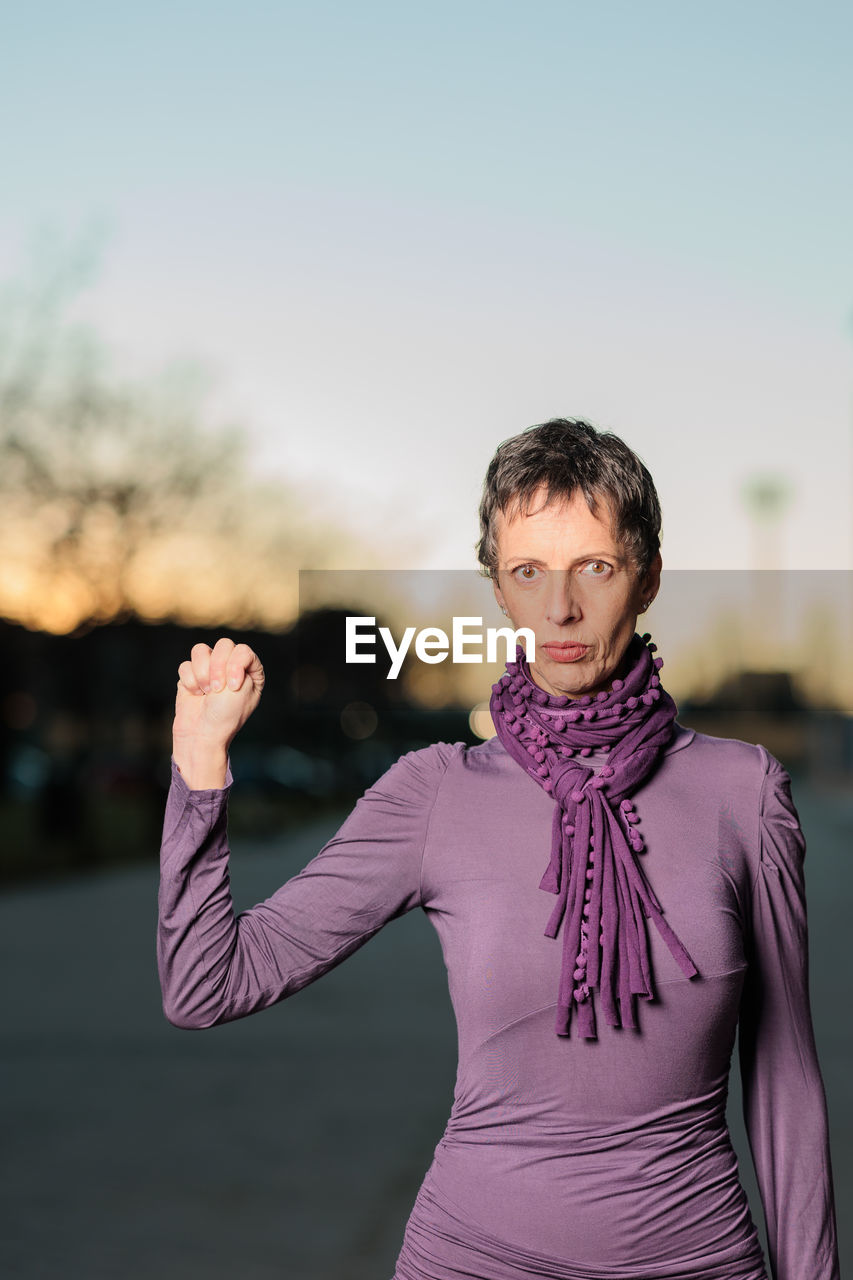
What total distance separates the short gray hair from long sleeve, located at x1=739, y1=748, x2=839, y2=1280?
0.36 meters

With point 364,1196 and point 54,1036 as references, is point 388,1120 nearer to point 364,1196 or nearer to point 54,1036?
point 364,1196

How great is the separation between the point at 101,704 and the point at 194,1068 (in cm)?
2584

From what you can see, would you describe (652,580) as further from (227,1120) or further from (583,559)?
(227,1120)

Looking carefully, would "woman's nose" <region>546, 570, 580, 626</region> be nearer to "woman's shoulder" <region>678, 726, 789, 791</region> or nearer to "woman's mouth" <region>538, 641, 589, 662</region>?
Answer: "woman's mouth" <region>538, 641, 589, 662</region>

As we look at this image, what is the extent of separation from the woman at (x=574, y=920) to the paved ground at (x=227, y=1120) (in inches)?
167

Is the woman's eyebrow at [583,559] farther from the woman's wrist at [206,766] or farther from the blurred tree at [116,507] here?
the blurred tree at [116,507]

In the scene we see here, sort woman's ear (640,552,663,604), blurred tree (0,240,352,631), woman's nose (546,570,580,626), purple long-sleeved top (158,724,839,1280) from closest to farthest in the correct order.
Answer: purple long-sleeved top (158,724,839,1280) < woman's nose (546,570,580,626) < woman's ear (640,552,663,604) < blurred tree (0,240,352,631)

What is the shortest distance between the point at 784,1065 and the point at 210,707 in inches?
36.7

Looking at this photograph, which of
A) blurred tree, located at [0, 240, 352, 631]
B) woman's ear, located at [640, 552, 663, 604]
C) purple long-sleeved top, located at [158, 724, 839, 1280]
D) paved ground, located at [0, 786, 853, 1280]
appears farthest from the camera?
blurred tree, located at [0, 240, 352, 631]

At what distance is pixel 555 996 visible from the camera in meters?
2.29

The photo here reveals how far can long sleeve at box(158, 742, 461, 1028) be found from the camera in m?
2.29

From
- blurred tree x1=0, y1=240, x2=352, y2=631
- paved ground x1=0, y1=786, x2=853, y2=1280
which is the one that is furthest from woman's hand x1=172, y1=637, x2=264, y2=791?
blurred tree x1=0, y1=240, x2=352, y2=631

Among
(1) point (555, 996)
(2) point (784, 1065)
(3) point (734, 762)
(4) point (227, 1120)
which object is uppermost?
(3) point (734, 762)

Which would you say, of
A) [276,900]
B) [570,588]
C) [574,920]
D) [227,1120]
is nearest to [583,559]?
[570,588]
